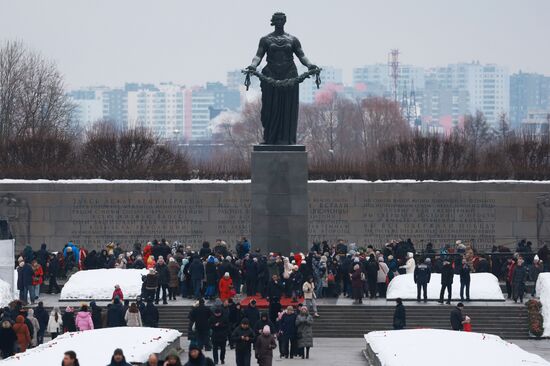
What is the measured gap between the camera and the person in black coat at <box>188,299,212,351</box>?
35125 millimetres

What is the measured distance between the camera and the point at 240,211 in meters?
52.8

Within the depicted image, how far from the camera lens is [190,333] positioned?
117ft

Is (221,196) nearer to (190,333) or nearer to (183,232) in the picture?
(183,232)

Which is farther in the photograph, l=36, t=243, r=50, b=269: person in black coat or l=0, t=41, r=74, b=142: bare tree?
l=0, t=41, r=74, b=142: bare tree

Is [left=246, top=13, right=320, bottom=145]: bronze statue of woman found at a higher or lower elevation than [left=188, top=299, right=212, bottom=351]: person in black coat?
higher

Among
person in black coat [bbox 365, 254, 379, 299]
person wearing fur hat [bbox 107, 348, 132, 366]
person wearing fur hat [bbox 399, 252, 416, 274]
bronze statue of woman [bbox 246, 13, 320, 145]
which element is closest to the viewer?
person wearing fur hat [bbox 107, 348, 132, 366]

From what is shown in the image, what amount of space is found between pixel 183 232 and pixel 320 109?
241ft

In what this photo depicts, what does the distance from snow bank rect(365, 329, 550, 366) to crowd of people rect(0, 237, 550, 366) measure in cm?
188

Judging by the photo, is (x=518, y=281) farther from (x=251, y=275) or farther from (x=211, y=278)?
(x=211, y=278)

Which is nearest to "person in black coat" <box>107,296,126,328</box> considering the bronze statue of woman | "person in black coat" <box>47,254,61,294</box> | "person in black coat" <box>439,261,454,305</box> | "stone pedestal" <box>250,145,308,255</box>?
"person in black coat" <box>47,254,61,294</box>

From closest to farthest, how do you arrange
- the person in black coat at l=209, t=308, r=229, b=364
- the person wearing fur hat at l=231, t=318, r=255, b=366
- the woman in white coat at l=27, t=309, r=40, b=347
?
the person wearing fur hat at l=231, t=318, r=255, b=366 → the person in black coat at l=209, t=308, r=229, b=364 → the woman in white coat at l=27, t=309, r=40, b=347

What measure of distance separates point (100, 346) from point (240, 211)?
2029cm

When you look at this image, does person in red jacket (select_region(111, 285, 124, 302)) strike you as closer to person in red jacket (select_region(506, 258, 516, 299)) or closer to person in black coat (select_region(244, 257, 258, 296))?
person in black coat (select_region(244, 257, 258, 296))

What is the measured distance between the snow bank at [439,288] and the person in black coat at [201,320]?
6.92 metres
